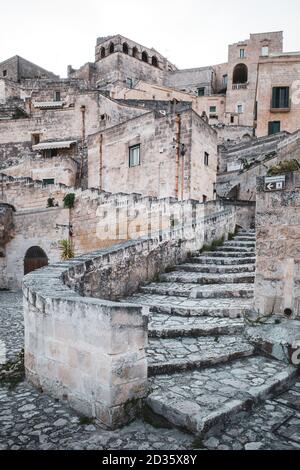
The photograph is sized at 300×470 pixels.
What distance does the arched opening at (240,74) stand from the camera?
4569 centimetres

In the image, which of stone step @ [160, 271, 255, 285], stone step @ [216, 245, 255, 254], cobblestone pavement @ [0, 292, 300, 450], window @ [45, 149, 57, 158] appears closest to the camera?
cobblestone pavement @ [0, 292, 300, 450]

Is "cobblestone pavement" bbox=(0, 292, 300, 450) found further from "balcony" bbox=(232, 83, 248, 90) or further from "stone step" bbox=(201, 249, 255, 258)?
"balcony" bbox=(232, 83, 248, 90)

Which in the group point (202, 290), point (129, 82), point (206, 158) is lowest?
point (202, 290)

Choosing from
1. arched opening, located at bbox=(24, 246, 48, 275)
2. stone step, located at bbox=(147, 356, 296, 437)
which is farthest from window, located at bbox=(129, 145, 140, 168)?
stone step, located at bbox=(147, 356, 296, 437)

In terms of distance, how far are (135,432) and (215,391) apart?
873 millimetres

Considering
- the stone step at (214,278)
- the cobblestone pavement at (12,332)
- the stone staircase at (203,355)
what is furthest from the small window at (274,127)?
the cobblestone pavement at (12,332)

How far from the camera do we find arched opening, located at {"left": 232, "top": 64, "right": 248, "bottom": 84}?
4569 cm

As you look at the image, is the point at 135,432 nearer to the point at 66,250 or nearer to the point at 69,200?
the point at 66,250

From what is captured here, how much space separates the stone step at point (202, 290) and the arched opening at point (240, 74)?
45.1 meters

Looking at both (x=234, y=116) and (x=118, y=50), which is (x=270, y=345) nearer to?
(x=234, y=116)

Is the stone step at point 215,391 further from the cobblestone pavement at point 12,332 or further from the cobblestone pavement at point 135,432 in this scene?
the cobblestone pavement at point 12,332

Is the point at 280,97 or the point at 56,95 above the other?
the point at 56,95

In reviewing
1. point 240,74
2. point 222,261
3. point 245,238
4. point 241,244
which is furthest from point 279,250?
point 240,74

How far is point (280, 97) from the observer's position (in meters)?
29.7
